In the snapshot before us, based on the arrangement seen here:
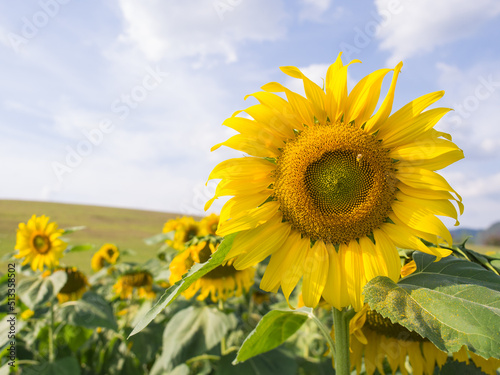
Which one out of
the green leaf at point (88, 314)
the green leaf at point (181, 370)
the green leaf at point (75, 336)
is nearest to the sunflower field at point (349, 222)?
the green leaf at point (181, 370)

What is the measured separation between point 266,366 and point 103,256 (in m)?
3.94

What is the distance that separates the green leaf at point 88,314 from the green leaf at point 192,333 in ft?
2.05

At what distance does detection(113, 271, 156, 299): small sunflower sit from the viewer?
451 centimetres

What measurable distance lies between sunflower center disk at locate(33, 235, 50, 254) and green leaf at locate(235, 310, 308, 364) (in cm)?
341

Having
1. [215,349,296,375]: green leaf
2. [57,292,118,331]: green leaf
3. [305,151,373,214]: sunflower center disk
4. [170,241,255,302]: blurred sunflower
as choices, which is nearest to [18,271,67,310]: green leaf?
[57,292,118,331]: green leaf

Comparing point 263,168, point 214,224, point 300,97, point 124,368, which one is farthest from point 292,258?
point 124,368

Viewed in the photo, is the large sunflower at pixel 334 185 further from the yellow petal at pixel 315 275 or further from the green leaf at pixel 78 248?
the green leaf at pixel 78 248

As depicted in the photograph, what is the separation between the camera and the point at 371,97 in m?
1.30

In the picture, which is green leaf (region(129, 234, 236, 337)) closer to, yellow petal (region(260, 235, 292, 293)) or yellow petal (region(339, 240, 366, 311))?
yellow petal (region(260, 235, 292, 293))

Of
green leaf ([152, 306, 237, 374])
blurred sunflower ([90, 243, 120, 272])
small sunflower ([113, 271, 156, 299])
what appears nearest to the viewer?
green leaf ([152, 306, 237, 374])

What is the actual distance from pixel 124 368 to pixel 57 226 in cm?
168

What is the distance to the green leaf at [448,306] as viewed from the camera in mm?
970

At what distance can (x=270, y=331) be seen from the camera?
1.56 meters

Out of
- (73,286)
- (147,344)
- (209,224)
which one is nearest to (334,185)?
(209,224)
